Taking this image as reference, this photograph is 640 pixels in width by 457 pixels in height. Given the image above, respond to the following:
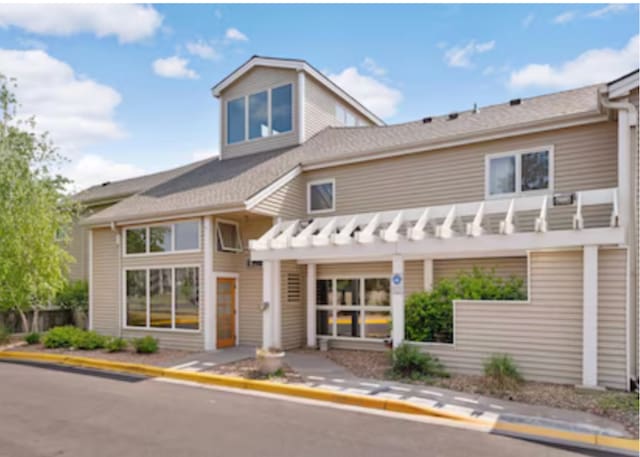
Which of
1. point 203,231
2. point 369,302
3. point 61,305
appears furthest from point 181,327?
point 61,305

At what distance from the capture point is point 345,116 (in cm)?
1788

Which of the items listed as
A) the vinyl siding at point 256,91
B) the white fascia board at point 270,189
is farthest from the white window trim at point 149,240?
the vinyl siding at point 256,91

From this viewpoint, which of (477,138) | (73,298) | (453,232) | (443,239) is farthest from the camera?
(73,298)

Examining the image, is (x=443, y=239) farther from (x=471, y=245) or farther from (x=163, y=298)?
(x=163, y=298)

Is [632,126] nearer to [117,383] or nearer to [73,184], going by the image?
[117,383]

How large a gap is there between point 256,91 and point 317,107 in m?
2.29

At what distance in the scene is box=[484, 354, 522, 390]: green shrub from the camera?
742cm

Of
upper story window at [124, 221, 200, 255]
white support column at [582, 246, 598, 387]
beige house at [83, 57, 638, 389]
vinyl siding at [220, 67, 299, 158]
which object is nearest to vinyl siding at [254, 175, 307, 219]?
beige house at [83, 57, 638, 389]

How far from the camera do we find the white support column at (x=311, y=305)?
1238 centimetres

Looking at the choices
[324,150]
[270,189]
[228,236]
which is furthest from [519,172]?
[228,236]

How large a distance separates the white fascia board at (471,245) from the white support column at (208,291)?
2.13 meters

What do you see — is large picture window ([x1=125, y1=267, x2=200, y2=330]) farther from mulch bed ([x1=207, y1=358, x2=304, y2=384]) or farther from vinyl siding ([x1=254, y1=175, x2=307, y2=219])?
vinyl siding ([x1=254, y1=175, x2=307, y2=219])

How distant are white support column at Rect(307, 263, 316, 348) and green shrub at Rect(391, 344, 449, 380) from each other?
4.18m

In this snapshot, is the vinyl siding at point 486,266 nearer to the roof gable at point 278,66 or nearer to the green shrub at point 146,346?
the green shrub at point 146,346
